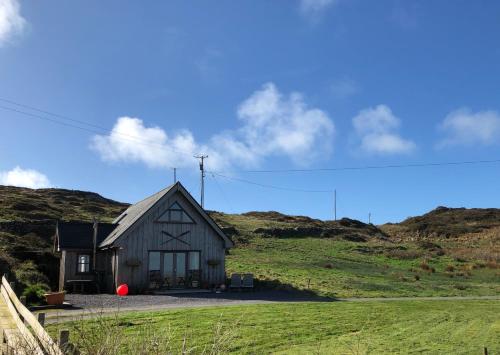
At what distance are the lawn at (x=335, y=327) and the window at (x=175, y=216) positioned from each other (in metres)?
11.4

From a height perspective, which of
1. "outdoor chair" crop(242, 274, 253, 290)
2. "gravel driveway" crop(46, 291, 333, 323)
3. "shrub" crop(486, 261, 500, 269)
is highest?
"shrub" crop(486, 261, 500, 269)

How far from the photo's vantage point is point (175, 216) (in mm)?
29766

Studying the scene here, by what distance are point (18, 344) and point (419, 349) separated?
914 cm

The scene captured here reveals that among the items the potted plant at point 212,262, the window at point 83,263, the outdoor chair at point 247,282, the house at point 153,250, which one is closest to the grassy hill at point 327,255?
the outdoor chair at point 247,282

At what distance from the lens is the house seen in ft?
92.4

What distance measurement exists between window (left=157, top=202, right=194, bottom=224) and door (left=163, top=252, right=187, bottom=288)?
1868 millimetres

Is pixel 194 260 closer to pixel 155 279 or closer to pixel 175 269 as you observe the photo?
pixel 175 269

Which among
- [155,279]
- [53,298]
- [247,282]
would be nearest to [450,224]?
[247,282]

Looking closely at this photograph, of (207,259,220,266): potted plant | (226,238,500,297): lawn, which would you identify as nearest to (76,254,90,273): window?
(207,259,220,266): potted plant

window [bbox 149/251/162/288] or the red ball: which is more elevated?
window [bbox 149/251/162/288]

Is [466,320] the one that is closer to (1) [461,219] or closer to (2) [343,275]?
(2) [343,275]

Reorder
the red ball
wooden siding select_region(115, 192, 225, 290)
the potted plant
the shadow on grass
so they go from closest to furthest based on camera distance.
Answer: the shadow on grass → the red ball → wooden siding select_region(115, 192, 225, 290) → the potted plant

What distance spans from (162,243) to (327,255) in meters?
21.8

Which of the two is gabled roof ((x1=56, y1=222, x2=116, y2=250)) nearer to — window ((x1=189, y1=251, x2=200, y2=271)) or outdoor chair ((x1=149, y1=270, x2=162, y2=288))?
outdoor chair ((x1=149, y1=270, x2=162, y2=288))
